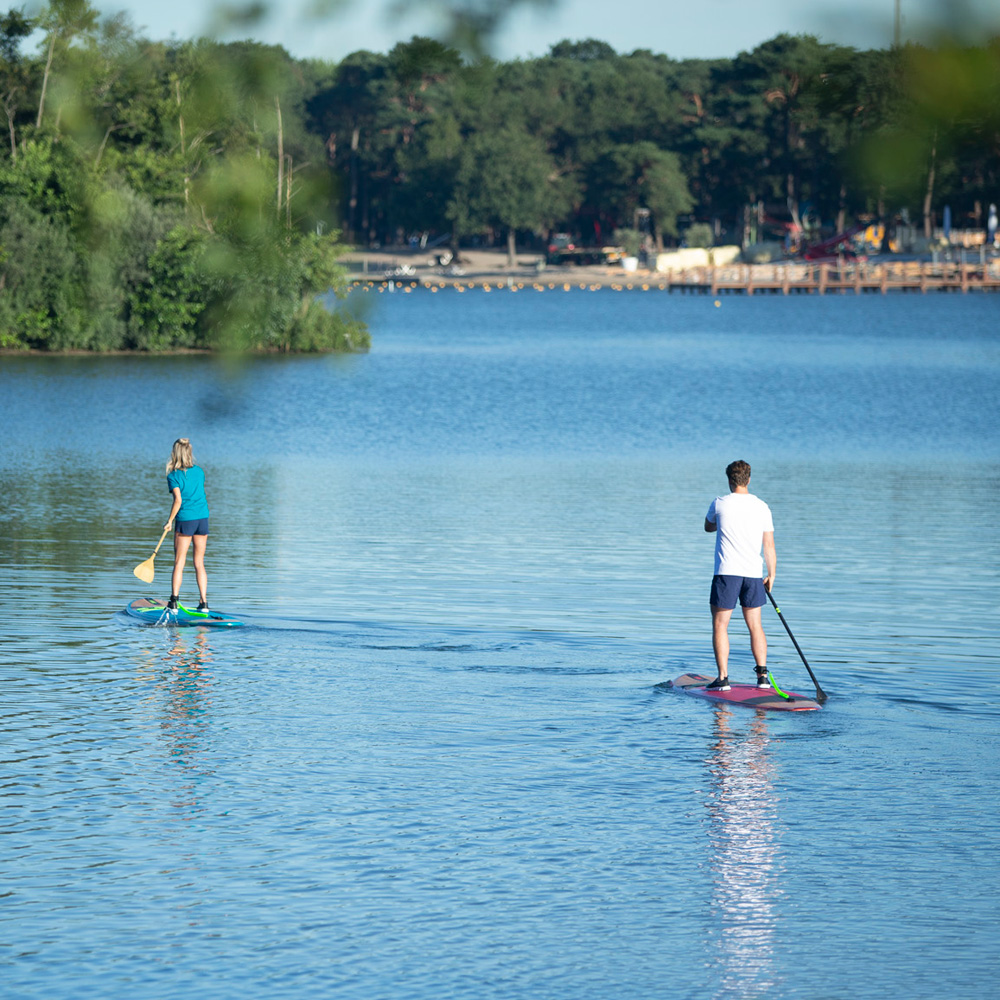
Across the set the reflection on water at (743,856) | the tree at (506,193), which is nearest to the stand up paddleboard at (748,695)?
the reflection on water at (743,856)

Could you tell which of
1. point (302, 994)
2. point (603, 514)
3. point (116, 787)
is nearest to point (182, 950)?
point (302, 994)

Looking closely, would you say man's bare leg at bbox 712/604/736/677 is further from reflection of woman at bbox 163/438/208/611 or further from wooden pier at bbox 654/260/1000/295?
wooden pier at bbox 654/260/1000/295

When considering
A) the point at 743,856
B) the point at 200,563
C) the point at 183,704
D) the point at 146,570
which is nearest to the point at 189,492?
the point at 200,563

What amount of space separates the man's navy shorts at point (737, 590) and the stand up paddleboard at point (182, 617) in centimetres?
631

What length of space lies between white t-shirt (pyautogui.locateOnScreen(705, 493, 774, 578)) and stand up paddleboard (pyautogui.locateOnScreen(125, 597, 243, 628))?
6436 millimetres

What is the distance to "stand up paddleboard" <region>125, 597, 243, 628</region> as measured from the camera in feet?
58.6

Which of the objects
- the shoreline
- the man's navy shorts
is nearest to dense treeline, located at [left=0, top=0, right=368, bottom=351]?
the man's navy shorts

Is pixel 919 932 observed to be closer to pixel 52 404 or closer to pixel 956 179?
pixel 956 179

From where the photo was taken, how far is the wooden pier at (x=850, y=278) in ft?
479

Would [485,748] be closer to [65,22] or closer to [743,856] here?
[743,856]

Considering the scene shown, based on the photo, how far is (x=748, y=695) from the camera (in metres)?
14.2

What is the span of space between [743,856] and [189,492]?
32.7ft

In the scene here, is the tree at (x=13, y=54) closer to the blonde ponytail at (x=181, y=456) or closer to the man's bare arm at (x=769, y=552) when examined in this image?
the man's bare arm at (x=769, y=552)

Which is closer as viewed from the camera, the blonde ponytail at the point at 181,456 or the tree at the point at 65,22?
the tree at the point at 65,22
